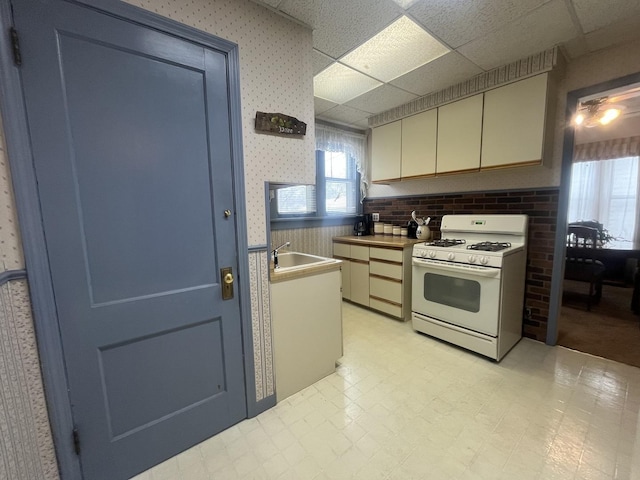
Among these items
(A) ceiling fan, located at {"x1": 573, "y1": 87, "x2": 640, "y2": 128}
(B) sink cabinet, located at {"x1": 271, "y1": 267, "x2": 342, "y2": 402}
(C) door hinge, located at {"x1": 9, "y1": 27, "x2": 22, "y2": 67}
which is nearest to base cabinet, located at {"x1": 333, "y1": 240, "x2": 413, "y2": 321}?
(B) sink cabinet, located at {"x1": 271, "y1": 267, "x2": 342, "y2": 402}

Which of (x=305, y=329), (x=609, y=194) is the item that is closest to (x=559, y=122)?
(x=305, y=329)

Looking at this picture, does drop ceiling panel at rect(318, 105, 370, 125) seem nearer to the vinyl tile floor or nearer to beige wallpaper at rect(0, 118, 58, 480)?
the vinyl tile floor

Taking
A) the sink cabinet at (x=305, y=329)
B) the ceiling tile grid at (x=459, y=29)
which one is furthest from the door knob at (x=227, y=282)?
the ceiling tile grid at (x=459, y=29)

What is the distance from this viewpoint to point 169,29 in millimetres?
1171

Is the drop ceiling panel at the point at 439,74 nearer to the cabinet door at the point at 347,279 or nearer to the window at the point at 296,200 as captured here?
the window at the point at 296,200

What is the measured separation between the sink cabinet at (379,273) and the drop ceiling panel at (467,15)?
1.78m

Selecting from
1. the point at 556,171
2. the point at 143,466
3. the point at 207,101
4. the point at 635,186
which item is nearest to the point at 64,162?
the point at 207,101

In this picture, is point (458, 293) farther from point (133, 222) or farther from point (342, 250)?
point (133, 222)

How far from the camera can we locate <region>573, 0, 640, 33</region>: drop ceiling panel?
1.50 meters

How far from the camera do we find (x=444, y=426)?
4.95 ft

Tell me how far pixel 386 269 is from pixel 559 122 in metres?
2.00

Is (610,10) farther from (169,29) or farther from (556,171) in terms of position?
(169,29)

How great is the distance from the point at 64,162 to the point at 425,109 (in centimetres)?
300

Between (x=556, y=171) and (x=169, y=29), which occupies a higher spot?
(x=169, y=29)
